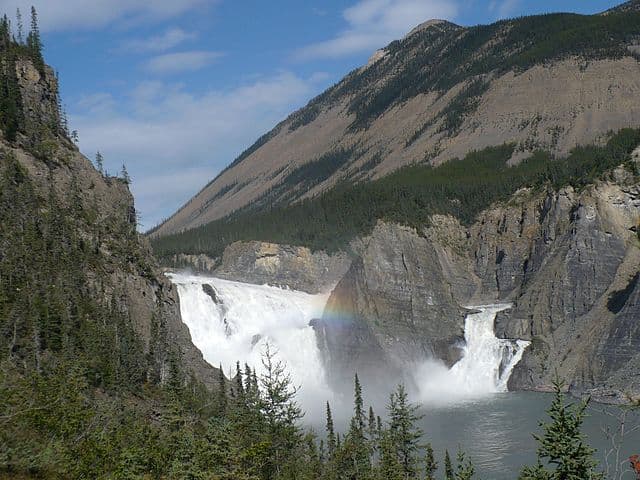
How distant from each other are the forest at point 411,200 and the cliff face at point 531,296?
625cm

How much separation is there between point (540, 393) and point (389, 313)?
83.0 feet

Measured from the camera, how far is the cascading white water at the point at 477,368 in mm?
108062

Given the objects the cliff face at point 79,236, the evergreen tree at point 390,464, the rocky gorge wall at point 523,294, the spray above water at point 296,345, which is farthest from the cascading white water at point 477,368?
the evergreen tree at point 390,464

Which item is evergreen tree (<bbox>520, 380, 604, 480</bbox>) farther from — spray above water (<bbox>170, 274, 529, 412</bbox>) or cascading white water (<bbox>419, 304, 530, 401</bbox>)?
cascading white water (<bbox>419, 304, 530, 401</bbox>)

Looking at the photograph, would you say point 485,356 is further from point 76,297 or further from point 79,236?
point 76,297

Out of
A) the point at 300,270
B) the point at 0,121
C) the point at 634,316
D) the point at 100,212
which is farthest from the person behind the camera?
the point at 300,270

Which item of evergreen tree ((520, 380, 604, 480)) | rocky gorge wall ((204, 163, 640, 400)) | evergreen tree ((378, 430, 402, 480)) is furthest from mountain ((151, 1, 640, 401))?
evergreen tree ((520, 380, 604, 480))

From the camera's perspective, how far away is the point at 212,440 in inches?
1190

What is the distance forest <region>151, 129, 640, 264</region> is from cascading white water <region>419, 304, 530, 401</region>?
22.1m

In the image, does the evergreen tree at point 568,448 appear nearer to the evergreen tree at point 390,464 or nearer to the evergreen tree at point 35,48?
the evergreen tree at point 390,464

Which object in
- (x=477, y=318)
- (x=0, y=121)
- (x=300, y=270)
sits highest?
(x=0, y=121)

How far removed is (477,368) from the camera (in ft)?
368

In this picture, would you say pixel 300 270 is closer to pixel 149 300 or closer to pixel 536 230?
pixel 536 230

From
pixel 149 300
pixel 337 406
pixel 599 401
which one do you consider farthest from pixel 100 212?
pixel 599 401
